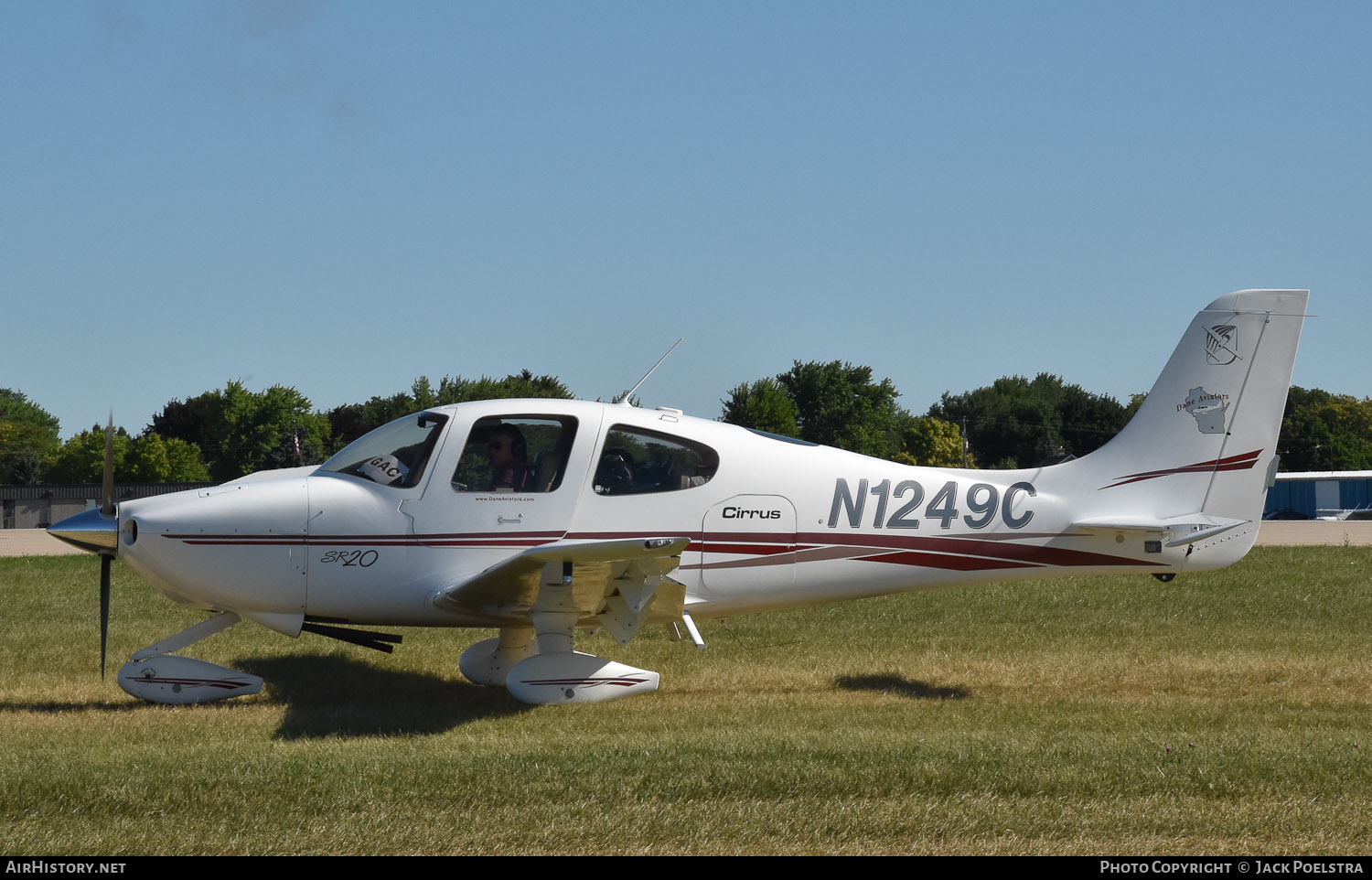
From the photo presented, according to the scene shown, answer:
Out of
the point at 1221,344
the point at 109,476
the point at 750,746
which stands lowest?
the point at 750,746

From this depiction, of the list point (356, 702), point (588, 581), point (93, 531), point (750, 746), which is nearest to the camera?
point (750, 746)

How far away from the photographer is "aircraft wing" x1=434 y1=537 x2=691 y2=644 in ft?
23.7

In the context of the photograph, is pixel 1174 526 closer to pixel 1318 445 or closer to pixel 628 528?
pixel 628 528

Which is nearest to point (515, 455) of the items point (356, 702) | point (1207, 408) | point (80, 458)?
point (356, 702)

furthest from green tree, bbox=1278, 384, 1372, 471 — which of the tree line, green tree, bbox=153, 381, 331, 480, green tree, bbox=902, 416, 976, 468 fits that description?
green tree, bbox=153, 381, 331, 480

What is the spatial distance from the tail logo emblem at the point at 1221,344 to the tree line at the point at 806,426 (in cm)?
5561

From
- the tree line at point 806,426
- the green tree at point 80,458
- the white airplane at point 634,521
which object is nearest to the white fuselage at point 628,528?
the white airplane at point 634,521

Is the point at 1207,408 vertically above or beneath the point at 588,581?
above

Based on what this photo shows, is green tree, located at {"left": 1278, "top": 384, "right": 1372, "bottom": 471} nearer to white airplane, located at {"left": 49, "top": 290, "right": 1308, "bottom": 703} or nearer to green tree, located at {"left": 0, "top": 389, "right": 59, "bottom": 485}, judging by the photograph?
white airplane, located at {"left": 49, "top": 290, "right": 1308, "bottom": 703}

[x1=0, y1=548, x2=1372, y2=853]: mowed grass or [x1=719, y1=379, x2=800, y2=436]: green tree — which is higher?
[x1=719, y1=379, x2=800, y2=436]: green tree

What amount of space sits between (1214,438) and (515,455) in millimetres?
5407

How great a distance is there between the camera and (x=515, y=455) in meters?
8.40

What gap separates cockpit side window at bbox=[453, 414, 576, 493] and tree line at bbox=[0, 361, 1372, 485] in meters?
54.6
